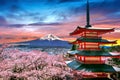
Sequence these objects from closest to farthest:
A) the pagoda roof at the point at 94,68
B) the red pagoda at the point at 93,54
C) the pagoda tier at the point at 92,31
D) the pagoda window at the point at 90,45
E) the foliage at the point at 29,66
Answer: the foliage at the point at 29,66, the pagoda roof at the point at 94,68, the red pagoda at the point at 93,54, the pagoda tier at the point at 92,31, the pagoda window at the point at 90,45

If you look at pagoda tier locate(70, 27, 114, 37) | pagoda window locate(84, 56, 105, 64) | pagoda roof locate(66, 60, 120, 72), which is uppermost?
pagoda tier locate(70, 27, 114, 37)

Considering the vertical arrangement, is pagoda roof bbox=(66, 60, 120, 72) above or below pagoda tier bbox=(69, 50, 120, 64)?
below

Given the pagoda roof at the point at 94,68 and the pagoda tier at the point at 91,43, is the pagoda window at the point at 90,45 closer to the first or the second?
the pagoda tier at the point at 91,43

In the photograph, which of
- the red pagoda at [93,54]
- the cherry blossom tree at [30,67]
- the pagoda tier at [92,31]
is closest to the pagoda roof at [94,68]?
the red pagoda at [93,54]

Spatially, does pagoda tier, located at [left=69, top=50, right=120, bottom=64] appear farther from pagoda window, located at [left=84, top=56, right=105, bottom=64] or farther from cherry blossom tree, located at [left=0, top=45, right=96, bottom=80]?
cherry blossom tree, located at [left=0, top=45, right=96, bottom=80]

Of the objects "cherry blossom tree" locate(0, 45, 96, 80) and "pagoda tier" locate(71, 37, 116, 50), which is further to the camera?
"pagoda tier" locate(71, 37, 116, 50)

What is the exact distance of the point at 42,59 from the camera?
2108cm

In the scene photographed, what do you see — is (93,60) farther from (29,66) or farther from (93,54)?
(29,66)

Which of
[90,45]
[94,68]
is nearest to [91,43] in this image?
[90,45]

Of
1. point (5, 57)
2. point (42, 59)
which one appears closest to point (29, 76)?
point (42, 59)

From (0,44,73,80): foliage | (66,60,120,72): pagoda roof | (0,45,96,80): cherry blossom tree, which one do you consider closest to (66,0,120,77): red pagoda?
(66,60,120,72): pagoda roof

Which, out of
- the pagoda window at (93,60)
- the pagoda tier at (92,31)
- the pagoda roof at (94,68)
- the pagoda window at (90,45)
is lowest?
the pagoda roof at (94,68)

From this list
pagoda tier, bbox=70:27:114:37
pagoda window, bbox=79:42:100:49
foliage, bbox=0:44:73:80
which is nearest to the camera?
foliage, bbox=0:44:73:80

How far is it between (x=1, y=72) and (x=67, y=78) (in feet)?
17.3
